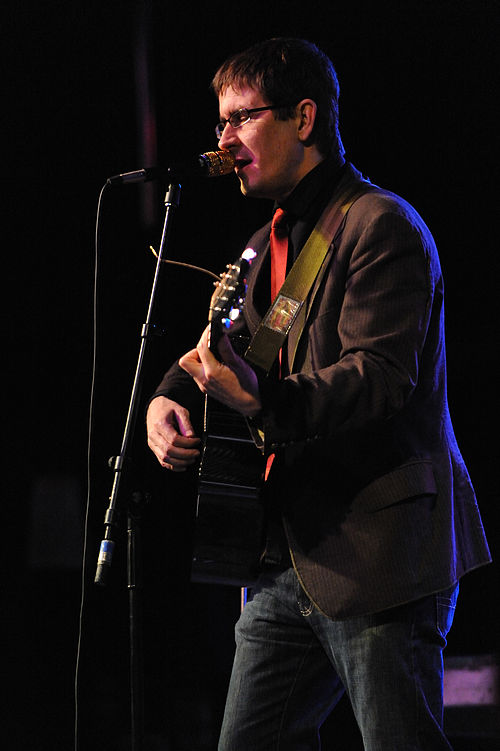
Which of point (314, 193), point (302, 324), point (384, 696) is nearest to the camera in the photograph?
point (384, 696)

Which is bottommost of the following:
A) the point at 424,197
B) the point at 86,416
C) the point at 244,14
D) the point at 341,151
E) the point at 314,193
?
the point at 86,416

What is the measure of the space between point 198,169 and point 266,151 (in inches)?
6.8

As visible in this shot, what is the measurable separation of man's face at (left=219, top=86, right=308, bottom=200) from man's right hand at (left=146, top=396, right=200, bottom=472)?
57 centimetres

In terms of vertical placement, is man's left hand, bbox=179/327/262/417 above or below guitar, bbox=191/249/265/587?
above

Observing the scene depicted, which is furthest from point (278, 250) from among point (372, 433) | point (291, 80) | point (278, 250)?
point (372, 433)

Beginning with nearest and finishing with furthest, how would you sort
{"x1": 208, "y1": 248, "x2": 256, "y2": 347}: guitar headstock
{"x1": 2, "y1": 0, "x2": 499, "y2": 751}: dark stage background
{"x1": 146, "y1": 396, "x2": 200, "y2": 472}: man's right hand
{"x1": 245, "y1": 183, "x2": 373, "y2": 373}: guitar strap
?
1. {"x1": 208, "y1": 248, "x2": 256, "y2": 347}: guitar headstock
2. {"x1": 245, "y1": 183, "x2": 373, "y2": 373}: guitar strap
3. {"x1": 146, "y1": 396, "x2": 200, "y2": 472}: man's right hand
4. {"x1": 2, "y1": 0, "x2": 499, "y2": 751}: dark stage background

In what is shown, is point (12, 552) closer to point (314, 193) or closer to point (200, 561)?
point (200, 561)

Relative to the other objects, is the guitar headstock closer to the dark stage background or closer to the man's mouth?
the man's mouth

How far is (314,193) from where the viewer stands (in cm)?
187

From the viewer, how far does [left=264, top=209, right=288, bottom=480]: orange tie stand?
1.93 m

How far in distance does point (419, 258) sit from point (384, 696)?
2.71ft

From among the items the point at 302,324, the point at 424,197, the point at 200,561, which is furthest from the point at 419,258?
the point at 424,197

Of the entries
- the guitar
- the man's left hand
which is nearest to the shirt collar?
the guitar

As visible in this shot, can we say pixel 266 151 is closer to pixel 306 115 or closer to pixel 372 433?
pixel 306 115
